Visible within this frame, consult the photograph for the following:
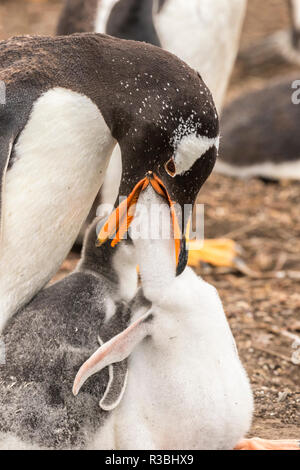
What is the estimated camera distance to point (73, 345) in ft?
9.87

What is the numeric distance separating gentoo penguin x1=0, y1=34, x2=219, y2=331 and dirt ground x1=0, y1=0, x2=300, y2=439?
37.7 inches

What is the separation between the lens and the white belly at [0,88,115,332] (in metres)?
3.08

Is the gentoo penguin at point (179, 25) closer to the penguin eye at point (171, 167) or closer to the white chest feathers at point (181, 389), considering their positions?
the penguin eye at point (171, 167)

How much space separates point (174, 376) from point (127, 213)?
0.57m

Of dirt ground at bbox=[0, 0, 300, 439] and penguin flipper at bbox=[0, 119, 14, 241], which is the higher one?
penguin flipper at bbox=[0, 119, 14, 241]

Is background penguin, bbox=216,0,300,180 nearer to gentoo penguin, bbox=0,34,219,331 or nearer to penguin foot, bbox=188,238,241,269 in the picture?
penguin foot, bbox=188,238,241,269

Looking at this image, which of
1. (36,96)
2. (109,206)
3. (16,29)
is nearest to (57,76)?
(36,96)

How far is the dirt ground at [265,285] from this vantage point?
12.0 feet

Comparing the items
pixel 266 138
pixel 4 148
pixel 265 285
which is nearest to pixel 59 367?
pixel 4 148

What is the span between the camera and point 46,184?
3.12 metres

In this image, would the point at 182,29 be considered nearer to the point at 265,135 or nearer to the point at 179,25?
the point at 179,25

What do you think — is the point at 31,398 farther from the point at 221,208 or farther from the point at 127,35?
the point at 221,208

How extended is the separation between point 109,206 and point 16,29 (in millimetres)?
7306

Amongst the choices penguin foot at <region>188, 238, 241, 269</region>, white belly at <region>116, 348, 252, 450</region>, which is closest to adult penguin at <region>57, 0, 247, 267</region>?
penguin foot at <region>188, 238, 241, 269</region>
